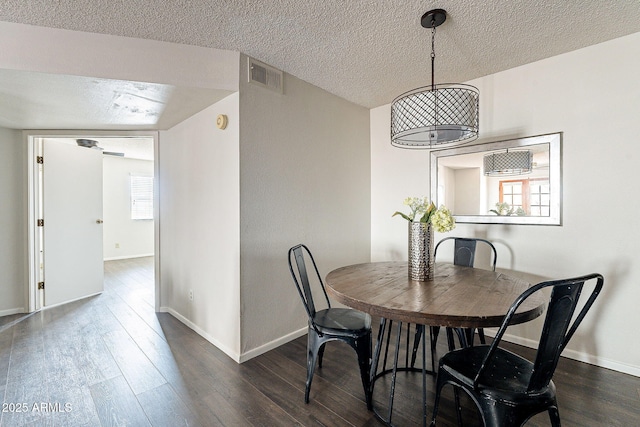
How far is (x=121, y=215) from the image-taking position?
21.7 ft

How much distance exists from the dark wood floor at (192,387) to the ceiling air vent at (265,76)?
2.20 metres

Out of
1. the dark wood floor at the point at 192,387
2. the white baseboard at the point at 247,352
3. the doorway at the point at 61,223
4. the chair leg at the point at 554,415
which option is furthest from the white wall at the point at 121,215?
the chair leg at the point at 554,415

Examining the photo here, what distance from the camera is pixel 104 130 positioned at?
326cm

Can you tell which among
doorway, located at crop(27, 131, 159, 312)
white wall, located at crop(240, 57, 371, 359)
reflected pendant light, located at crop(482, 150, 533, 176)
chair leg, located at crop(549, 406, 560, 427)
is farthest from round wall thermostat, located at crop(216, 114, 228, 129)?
chair leg, located at crop(549, 406, 560, 427)

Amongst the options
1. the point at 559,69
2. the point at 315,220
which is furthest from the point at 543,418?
the point at 559,69

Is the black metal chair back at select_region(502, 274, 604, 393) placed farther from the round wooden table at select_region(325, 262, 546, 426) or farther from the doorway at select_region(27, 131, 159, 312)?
the doorway at select_region(27, 131, 159, 312)

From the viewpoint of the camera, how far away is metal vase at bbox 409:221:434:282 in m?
1.72

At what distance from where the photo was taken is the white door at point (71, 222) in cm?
340

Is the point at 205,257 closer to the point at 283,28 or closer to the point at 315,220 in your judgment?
the point at 315,220

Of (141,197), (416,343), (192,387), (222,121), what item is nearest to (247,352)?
(192,387)

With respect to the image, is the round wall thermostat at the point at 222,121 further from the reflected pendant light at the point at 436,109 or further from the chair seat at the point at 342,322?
the chair seat at the point at 342,322

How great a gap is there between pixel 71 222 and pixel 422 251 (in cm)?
420

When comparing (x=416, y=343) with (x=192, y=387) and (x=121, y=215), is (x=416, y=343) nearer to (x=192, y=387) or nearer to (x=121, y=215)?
(x=192, y=387)

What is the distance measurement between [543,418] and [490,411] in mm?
798
